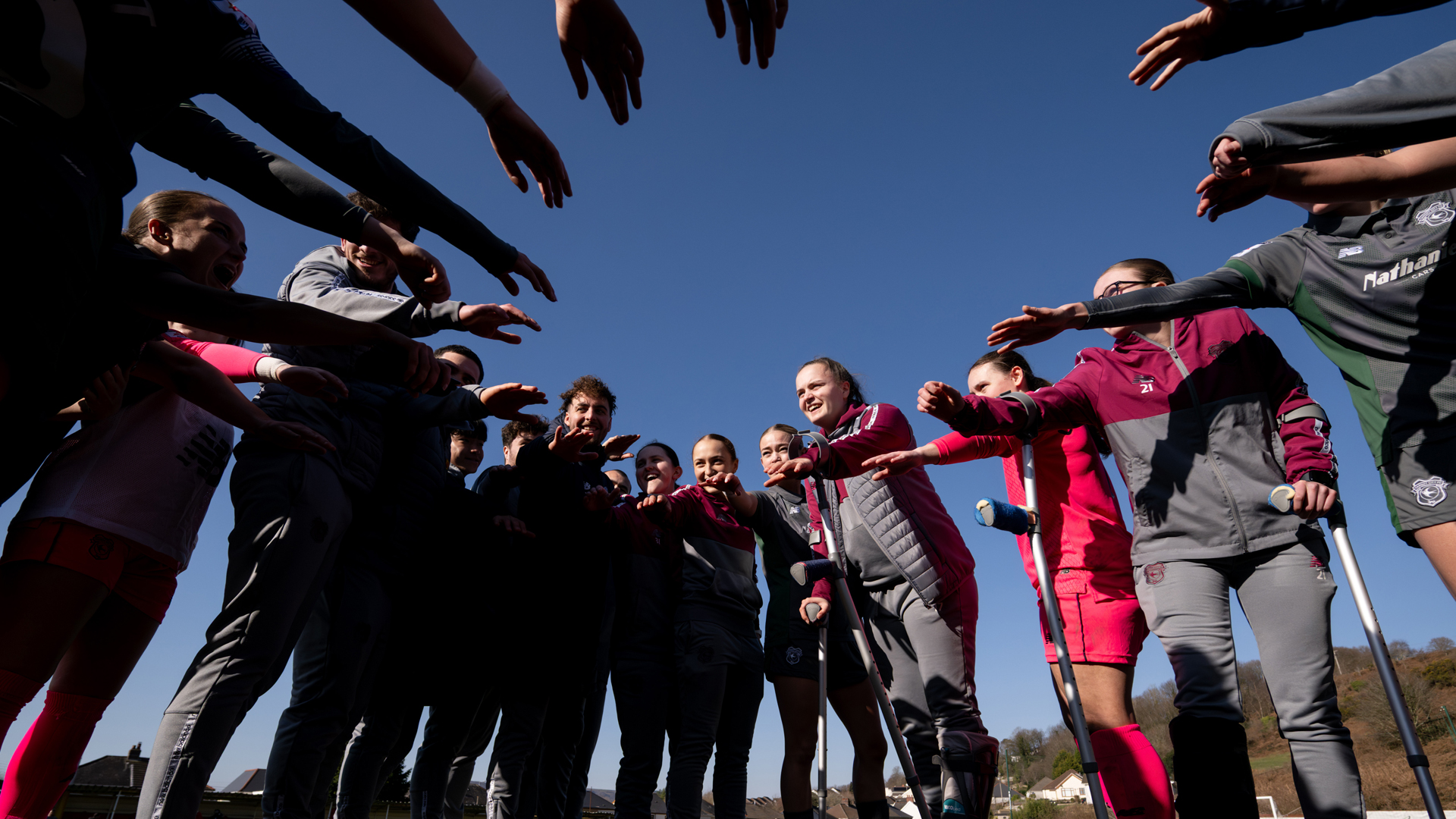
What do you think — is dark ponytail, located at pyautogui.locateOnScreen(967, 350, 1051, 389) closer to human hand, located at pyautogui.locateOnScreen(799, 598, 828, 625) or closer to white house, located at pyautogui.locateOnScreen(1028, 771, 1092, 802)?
human hand, located at pyautogui.locateOnScreen(799, 598, 828, 625)

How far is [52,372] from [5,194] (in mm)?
262

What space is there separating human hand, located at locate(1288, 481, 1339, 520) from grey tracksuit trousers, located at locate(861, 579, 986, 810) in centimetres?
158

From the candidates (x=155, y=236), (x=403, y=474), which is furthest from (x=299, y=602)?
(x=155, y=236)

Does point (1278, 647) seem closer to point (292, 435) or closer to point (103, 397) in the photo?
point (292, 435)

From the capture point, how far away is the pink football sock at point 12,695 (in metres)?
2.09

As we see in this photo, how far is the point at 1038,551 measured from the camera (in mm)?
3426

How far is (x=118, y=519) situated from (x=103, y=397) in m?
0.43

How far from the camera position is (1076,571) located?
3.56m

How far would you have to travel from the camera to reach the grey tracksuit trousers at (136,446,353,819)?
7.43 ft

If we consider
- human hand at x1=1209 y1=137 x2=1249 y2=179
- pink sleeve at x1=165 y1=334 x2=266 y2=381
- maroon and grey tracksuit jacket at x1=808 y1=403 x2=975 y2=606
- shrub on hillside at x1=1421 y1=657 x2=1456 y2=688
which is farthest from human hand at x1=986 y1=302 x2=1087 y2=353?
shrub on hillside at x1=1421 y1=657 x2=1456 y2=688

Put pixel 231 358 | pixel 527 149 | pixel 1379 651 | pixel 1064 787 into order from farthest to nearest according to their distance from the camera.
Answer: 1. pixel 1064 787
2. pixel 231 358
3. pixel 1379 651
4. pixel 527 149

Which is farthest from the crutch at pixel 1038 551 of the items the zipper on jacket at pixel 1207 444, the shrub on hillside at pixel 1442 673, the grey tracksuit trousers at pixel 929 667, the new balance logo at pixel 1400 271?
the shrub on hillside at pixel 1442 673

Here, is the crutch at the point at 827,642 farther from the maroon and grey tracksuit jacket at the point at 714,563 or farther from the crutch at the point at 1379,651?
the crutch at the point at 1379,651

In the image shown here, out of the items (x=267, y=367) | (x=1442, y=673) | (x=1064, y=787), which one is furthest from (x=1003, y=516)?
(x=1442, y=673)
